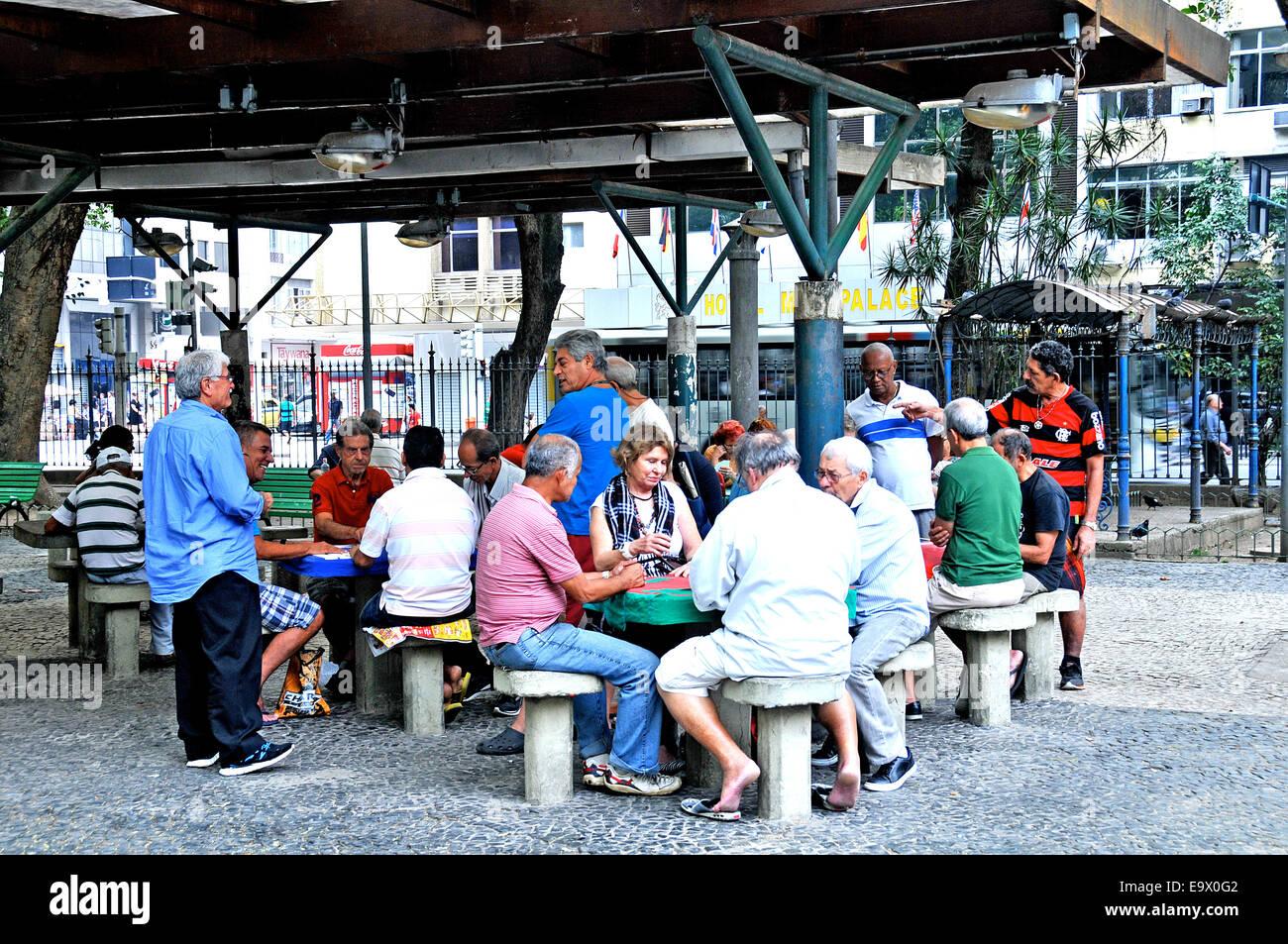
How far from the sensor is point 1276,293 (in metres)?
22.4

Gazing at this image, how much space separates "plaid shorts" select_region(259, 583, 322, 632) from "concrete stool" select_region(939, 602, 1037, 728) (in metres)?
3.01

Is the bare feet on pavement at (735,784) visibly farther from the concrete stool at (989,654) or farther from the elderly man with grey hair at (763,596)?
the concrete stool at (989,654)

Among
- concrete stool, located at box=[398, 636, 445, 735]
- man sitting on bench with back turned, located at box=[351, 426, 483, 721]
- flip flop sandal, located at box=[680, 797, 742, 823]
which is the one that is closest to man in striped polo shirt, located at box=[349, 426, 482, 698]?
man sitting on bench with back turned, located at box=[351, 426, 483, 721]

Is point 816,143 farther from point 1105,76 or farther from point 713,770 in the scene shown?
point 713,770

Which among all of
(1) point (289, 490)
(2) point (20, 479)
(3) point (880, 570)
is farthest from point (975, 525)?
(2) point (20, 479)

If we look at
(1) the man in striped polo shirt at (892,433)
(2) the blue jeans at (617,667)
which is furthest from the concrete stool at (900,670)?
(1) the man in striped polo shirt at (892,433)

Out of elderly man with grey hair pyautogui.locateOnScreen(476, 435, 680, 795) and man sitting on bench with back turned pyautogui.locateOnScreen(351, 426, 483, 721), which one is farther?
man sitting on bench with back turned pyautogui.locateOnScreen(351, 426, 483, 721)

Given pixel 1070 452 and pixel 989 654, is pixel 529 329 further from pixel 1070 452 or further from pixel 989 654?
pixel 989 654

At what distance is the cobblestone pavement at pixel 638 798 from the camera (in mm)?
5094

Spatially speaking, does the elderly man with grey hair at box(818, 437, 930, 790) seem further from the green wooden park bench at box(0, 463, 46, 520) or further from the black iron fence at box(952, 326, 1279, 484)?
the green wooden park bench at box(0, 463, 46, 520)

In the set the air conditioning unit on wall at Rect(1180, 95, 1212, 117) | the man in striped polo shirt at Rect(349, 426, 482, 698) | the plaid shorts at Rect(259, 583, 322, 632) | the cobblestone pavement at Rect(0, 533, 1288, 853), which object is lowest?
the cobblestone pavement at Rect(0, 533, 1288, 853)

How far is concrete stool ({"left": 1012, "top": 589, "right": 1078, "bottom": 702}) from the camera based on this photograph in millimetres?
7211

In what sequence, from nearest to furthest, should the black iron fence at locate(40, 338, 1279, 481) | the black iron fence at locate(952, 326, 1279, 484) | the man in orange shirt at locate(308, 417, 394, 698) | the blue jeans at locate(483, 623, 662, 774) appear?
the blue jeans at locate(483, 623, 662, 774) < the man in orange shirt at locate(308, 417, 394, 698) < the black iron fence at locate(952, 326, 1279, 484) < the black iron fence at locate(40, 338, 1279, 481)
